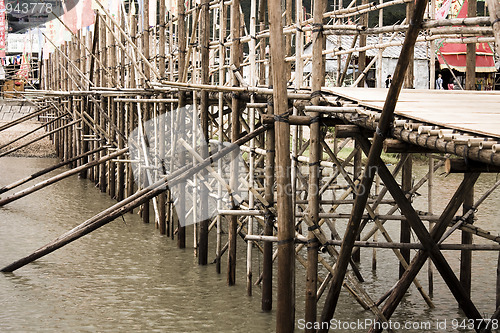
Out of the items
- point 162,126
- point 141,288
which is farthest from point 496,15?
point 162,126

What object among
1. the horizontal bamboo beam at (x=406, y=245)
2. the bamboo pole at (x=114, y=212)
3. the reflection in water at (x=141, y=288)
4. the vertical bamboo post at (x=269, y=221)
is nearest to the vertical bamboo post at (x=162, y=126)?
the reflection in water at (x=141, y=288)

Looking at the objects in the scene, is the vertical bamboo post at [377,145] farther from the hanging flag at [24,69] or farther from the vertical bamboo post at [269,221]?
the hanging flag at [24,69]

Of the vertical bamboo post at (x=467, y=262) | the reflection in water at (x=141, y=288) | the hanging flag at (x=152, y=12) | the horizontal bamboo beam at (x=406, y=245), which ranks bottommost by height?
the reflection in water at (x=141, y=288)

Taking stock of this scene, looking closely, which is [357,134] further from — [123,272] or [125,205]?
[123,272]

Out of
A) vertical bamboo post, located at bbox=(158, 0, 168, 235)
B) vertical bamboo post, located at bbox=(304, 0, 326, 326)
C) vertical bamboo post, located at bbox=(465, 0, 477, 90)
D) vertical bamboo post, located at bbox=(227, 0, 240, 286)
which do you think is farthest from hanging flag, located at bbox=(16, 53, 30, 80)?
vertical bamboo post, located at bbox=(304, 0, 326, 326)

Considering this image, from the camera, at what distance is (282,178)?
Result: 699 centimetres

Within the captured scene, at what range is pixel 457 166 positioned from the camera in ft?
15.5

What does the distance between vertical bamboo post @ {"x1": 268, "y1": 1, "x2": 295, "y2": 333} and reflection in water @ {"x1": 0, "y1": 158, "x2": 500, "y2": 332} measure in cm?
116

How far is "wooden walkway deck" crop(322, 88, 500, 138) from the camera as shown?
4.93 metres

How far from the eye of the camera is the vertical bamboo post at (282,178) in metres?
6.88

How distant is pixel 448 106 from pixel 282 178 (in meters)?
1.69

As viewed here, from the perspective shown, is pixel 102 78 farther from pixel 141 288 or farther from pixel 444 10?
pixel 444 10

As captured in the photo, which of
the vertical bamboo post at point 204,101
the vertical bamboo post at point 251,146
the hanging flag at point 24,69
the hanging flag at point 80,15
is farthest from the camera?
the hanging flag at point 24,69

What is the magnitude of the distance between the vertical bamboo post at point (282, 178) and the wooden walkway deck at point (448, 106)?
21.3 inches
